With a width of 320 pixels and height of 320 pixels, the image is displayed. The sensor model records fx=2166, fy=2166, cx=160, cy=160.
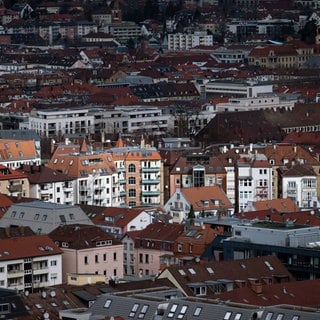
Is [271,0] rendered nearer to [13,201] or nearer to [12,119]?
[12,119]

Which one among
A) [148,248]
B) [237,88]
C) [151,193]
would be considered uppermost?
[148,248]

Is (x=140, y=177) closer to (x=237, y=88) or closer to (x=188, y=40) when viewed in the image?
(x=237, y=88)

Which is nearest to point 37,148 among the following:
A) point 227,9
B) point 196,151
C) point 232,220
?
point 196,151

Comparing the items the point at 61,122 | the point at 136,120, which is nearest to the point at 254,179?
the point at 61,122

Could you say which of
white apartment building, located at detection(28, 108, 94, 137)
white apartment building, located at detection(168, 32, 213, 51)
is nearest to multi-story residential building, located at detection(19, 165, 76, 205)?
white apartment building, located at detection(28, 108, 94, 137)

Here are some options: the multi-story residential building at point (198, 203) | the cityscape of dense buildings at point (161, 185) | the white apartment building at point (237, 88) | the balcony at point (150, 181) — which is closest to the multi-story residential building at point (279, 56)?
the cityscape of dense buildings at point (161, 185)

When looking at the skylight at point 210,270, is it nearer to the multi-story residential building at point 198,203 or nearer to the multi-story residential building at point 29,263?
the multi-story residential building at point 29,263
